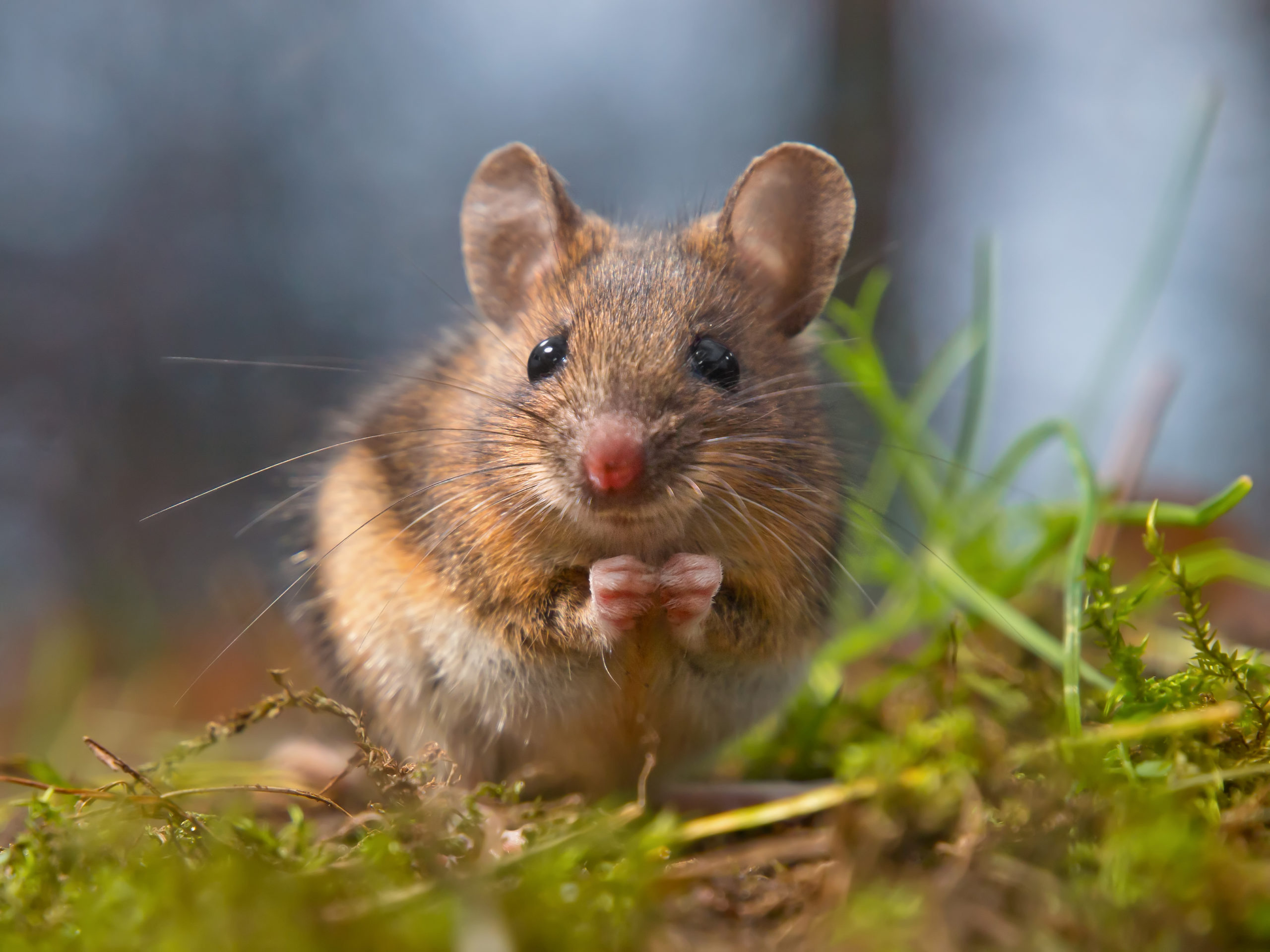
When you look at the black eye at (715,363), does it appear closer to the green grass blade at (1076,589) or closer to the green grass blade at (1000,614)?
the green grass blade at (1000,614)

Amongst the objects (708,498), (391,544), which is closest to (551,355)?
(708,498)

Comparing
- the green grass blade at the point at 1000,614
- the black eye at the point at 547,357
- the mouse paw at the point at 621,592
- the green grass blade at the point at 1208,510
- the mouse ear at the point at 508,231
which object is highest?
the mouse ear at the point at 508,231

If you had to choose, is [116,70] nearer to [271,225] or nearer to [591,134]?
[271,225]

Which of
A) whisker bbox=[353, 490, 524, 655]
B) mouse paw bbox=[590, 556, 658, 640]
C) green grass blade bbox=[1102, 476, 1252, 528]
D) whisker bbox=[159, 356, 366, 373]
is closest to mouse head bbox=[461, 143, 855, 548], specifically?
mouse paw bbox=[590, 556, 658, 640]

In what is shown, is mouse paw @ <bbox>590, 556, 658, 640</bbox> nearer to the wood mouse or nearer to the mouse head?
the wood mouse

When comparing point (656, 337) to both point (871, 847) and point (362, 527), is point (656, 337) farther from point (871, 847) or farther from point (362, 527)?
point (871, 847)

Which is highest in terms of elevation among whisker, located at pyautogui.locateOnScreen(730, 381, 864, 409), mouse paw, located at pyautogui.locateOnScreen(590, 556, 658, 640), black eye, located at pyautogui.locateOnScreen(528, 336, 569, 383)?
black eye, located at pyautogui.locateOnScreen(528, 336, 569, 383)

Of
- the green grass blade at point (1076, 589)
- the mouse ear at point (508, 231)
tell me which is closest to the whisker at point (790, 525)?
the green grass blade at point (1076, 589)

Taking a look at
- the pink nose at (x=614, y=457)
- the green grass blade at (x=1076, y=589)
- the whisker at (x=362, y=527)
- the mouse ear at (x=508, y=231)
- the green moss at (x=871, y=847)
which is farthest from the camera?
the mouse ear at (x=508, y=231)
